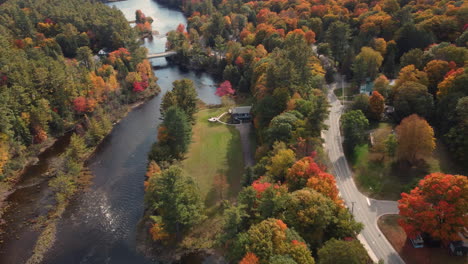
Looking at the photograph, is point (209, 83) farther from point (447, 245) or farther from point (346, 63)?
point (447, 245)

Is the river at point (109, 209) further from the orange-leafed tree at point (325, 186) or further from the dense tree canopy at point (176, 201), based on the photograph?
the orange-leafed tree at point (325, 186)

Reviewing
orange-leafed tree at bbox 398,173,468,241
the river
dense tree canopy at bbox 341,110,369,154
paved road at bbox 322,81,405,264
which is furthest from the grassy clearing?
the river

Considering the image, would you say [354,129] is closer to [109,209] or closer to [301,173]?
[301,173]

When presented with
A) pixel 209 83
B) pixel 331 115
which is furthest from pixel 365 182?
pixel 209 83

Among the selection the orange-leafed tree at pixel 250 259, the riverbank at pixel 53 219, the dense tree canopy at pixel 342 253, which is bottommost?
the riverbank at pixel 53 219

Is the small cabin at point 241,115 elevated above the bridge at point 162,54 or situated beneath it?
situated beneath

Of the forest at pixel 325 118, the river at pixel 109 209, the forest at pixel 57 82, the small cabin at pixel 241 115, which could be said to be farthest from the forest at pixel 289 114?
the river at pixel 109 209
